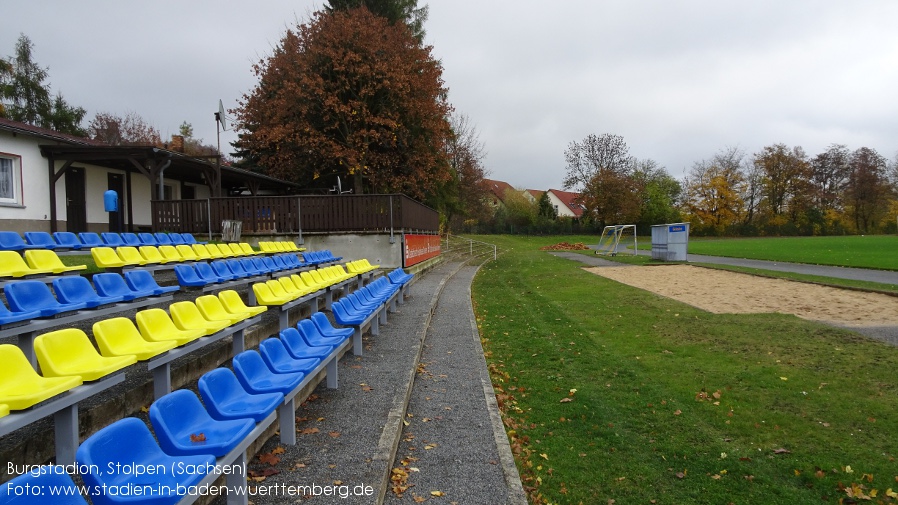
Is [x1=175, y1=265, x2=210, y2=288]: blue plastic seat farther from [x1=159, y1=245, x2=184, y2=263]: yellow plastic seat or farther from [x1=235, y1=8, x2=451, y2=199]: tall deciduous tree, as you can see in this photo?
[x1=235, y1=8, x2=451, y2=199]: tall deciduous tree

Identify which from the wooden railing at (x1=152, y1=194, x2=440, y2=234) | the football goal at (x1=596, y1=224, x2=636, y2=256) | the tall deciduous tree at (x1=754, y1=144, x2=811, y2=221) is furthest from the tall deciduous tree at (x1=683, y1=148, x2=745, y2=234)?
the wooden railing at (x1=152, y1=194, x2=440, y2=234)

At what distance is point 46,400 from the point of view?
2914 millimetres

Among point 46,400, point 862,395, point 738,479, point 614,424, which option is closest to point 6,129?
point 46,400

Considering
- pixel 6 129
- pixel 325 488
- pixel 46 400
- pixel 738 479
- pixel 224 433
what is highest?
pixel 6 129

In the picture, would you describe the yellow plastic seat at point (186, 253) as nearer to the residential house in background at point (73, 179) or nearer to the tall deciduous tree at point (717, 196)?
the residential house in background at point (73, 179)

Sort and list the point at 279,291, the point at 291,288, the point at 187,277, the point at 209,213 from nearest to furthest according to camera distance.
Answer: the point at 279,291 < the point at 187,277 < the point at 291,288 < the point at 209,213

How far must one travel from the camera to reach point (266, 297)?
21.7ft

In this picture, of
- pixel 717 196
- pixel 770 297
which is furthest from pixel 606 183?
pixel 770 297

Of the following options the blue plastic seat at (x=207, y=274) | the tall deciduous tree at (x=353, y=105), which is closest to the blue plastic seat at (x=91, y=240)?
the blue plastic seat at (x=207, y=274)

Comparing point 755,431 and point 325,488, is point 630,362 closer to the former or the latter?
point 755,431

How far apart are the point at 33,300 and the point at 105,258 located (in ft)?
10.4

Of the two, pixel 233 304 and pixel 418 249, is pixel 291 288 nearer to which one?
pixel 233 304

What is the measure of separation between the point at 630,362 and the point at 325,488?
551 cm

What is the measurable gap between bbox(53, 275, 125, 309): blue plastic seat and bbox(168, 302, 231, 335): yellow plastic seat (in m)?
0.88
